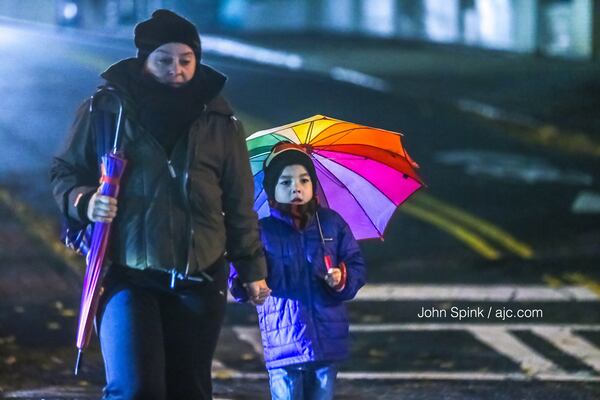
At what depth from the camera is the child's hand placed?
529 cm

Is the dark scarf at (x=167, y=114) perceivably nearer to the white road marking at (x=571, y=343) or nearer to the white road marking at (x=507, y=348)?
the white road marking at (x=507, y=348)

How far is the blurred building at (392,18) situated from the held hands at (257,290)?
22490mm

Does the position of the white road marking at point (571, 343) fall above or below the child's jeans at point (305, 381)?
below

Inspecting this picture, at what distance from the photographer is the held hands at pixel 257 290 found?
4.83m

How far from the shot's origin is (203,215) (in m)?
4.61

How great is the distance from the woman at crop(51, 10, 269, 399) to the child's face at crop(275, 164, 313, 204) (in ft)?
1.96

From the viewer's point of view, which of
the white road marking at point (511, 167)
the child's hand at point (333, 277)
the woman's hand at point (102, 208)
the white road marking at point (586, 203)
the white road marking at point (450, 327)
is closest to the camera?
the woman's hand at point (102, 208)

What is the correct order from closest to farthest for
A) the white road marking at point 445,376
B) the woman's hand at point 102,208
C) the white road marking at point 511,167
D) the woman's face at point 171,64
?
the woman's hand at point 102,208, the woman's face at point 171,64, the white road marking at point 445,376, the white road marking at point 511,167

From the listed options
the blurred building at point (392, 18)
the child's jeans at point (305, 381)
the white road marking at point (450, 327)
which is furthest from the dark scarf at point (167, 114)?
the blurred building at point (392, 18)

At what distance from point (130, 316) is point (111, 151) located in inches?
22.4

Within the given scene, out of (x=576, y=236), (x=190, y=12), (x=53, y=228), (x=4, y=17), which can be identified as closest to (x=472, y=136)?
(x=576, y=236)

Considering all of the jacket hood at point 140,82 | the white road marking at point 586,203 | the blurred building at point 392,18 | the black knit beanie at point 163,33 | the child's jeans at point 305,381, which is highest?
the blurred building at point 392,18

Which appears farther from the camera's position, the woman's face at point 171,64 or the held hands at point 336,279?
the held hands at point 336,279

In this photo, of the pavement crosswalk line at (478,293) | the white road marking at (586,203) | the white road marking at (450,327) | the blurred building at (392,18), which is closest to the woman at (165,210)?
the white road marking at (450,327)
